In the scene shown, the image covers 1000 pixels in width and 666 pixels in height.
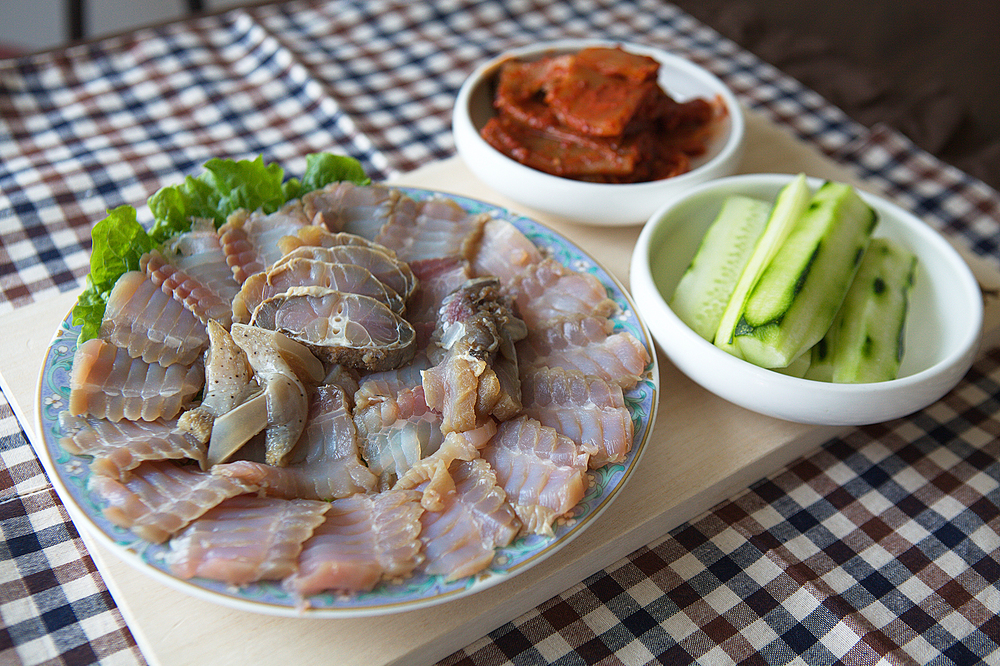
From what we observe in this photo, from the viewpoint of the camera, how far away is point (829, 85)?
3955mm

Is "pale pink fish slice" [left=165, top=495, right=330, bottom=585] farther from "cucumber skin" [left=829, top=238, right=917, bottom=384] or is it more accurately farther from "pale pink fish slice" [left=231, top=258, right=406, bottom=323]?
"cucumber skin" [left=829, top=238, right=917, bottom=384]

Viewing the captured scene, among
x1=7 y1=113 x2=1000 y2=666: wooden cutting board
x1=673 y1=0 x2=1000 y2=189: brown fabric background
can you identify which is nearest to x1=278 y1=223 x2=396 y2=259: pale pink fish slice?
x1=7 y1=113 x2=1000 y2=666: wooden cutting board

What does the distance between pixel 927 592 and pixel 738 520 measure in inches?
19.3

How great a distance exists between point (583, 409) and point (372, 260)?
2.36 feet

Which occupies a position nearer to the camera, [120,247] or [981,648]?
[981,648]

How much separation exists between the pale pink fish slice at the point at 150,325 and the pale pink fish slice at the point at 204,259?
0.12 metres

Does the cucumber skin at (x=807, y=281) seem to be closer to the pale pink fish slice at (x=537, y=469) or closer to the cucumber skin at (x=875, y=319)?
the cucumber skin at (x=875, y=319)

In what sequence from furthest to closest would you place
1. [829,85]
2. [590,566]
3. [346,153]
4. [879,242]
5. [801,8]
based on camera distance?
1. [801,8]
2. [829,85]
3. [346,153]
4. [879,242]
5. [590,566]

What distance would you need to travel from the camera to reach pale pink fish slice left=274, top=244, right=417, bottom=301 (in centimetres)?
204

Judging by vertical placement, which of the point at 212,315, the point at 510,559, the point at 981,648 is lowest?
the point at 981,648

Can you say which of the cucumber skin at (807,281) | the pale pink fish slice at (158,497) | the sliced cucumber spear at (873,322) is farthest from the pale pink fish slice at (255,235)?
the sliced cucumber spear at (873,322)

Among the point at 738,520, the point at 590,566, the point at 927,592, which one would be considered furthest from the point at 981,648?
the point at 590,566

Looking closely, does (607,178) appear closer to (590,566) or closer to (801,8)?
(590,566)

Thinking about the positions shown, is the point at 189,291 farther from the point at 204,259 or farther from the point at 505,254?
the point at 505,254
